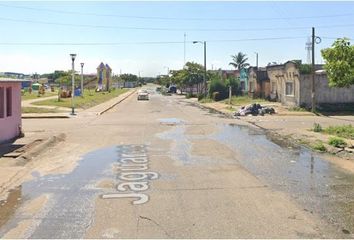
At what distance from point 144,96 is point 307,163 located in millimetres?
54447

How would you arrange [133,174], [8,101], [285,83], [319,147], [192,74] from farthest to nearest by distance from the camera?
[192,74], [285,83], [8,101], [319,147], [133,174]

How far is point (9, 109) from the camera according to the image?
1864 centimetres

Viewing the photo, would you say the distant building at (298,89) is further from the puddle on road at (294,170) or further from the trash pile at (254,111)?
the puddle on road at (294,170)

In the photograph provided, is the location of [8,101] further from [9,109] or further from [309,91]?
[309,91]

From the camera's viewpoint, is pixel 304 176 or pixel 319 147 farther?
pixel 319 147

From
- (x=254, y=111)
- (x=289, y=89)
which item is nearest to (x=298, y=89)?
(x=289, y=89)

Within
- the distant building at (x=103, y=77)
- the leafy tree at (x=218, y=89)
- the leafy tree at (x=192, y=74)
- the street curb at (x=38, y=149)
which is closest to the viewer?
the street curb at (x=38, y=149)

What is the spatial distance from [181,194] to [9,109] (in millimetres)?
11187

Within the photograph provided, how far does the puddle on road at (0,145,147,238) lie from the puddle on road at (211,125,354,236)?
3.83 m

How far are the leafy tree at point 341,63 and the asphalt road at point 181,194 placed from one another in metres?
4.69

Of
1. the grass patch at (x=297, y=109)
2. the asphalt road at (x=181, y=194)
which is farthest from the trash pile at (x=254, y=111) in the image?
the asphalt road at (x=181, y=194)

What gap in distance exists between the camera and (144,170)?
1252cm

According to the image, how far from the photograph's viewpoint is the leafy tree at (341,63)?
1972 cm

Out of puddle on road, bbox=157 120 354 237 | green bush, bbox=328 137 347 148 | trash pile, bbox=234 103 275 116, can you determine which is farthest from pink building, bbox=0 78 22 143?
trash pile, bbox=234 103 275 116
